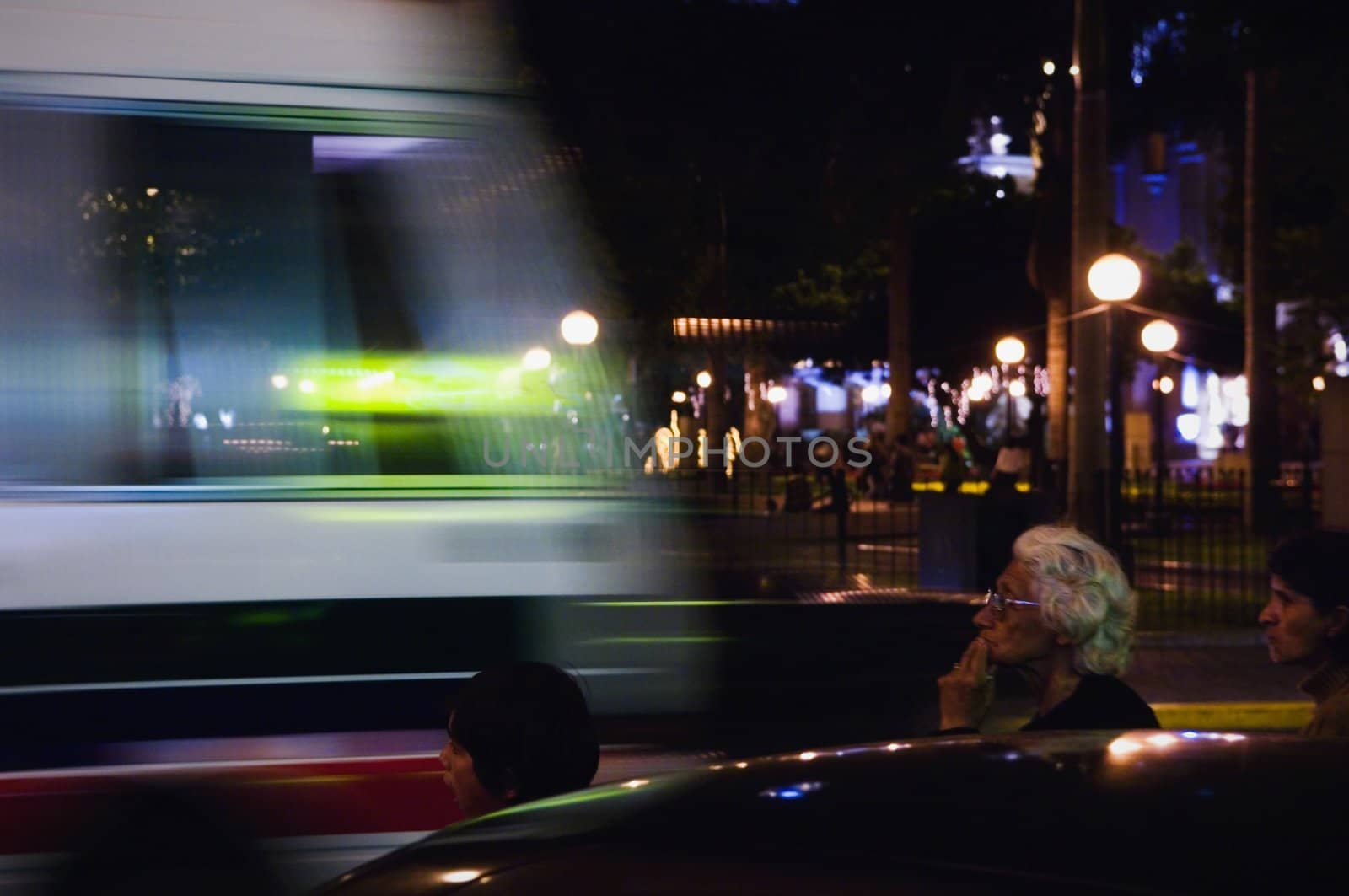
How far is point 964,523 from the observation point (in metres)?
16.8

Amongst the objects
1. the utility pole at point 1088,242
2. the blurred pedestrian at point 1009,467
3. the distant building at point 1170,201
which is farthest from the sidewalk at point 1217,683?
the distant building at point 1170,201

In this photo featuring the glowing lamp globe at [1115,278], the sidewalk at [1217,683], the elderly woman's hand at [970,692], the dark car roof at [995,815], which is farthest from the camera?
the glowing lamp globe at [1115,278]

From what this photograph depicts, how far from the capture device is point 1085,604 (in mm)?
3809

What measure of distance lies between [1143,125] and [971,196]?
1411 cm

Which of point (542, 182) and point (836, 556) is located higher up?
point (542, 182)

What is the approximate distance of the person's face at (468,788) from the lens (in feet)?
10.6

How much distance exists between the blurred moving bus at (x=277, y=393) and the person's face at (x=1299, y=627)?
6.00 ft

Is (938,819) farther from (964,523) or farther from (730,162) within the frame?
(730,162)

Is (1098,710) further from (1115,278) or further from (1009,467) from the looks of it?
(1009,467)

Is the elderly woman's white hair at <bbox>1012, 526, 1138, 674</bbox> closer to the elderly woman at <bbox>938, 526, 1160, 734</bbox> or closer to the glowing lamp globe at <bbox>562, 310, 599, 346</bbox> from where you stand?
the elderly woman at <bbox>938, 526, 1160, 734</bbox>

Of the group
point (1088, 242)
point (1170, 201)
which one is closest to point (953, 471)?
point (1088, 242)

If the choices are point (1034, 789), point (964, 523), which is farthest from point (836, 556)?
point (1034, 789)

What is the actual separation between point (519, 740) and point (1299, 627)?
1.99m

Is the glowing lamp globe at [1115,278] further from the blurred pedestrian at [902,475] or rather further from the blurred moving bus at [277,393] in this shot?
the blurred pedestrian at [902,475]
